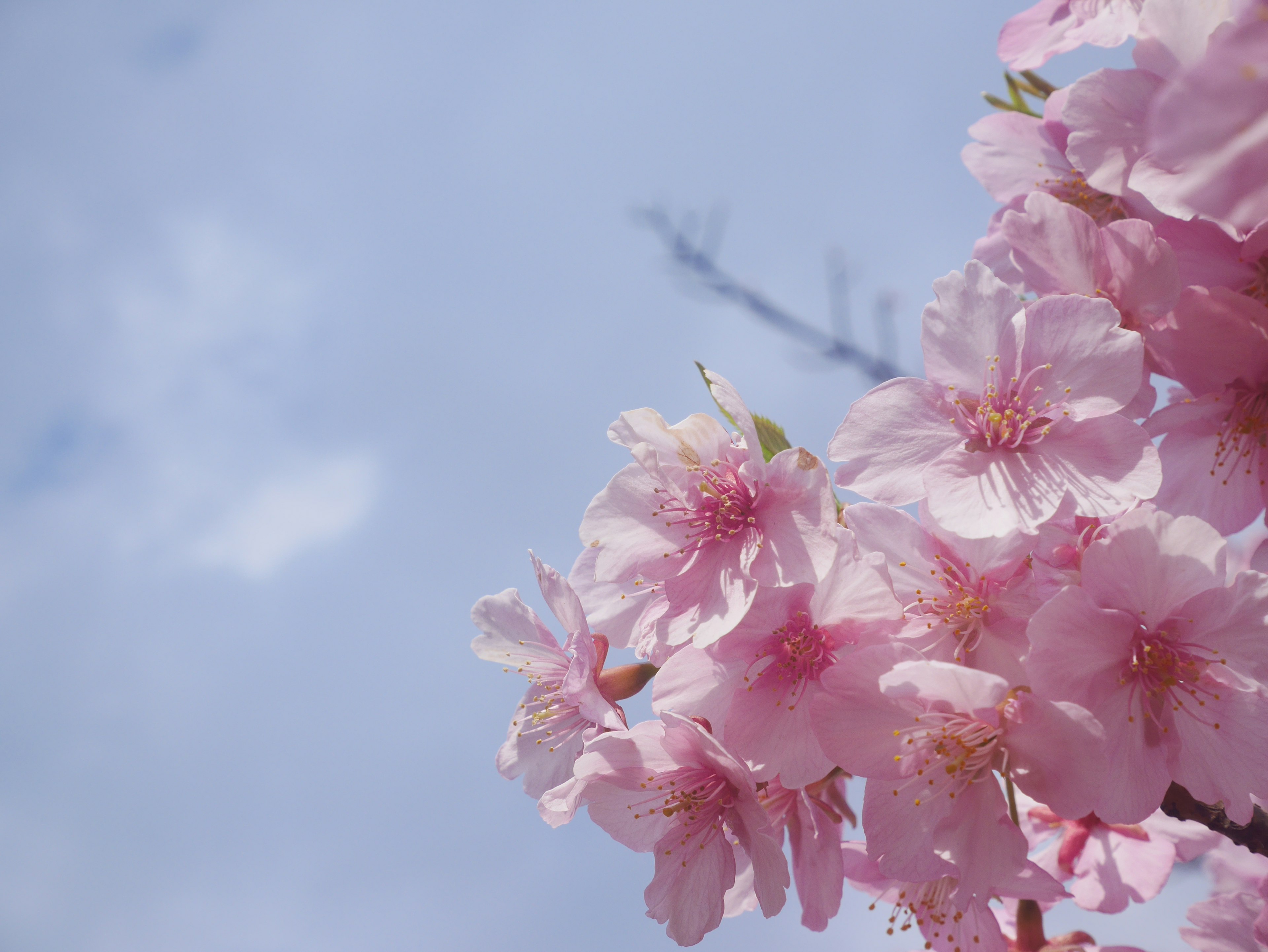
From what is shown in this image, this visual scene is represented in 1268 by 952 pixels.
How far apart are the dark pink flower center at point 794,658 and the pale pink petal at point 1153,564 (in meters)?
0.32

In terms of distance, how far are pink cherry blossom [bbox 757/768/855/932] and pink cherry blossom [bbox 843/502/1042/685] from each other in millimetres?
326

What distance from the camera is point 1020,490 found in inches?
40.9

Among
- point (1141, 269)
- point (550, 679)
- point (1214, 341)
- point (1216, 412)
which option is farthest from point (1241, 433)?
point (550, 679)

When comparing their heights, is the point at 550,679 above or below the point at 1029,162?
below

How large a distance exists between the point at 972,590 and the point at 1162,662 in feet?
0.79

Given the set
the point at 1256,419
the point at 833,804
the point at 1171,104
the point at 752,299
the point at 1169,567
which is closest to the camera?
the point at 1171,104

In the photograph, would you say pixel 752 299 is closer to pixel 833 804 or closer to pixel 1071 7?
pixel 1071 7

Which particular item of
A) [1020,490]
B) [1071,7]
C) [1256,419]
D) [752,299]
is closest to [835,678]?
[1020,490]

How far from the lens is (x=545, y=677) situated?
56.6 inches

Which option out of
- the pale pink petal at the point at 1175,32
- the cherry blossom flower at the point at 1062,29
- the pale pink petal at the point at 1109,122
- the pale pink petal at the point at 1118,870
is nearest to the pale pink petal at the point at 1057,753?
the pale pink petal at the point at 1118,870

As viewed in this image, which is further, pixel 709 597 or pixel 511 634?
pixel 511 634

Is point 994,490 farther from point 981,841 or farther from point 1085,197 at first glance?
point 1085,197

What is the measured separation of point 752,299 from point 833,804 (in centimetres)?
262

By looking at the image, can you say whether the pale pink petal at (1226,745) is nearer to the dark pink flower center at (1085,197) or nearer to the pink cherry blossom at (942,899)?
the pink cherry blossom at (942,899)
